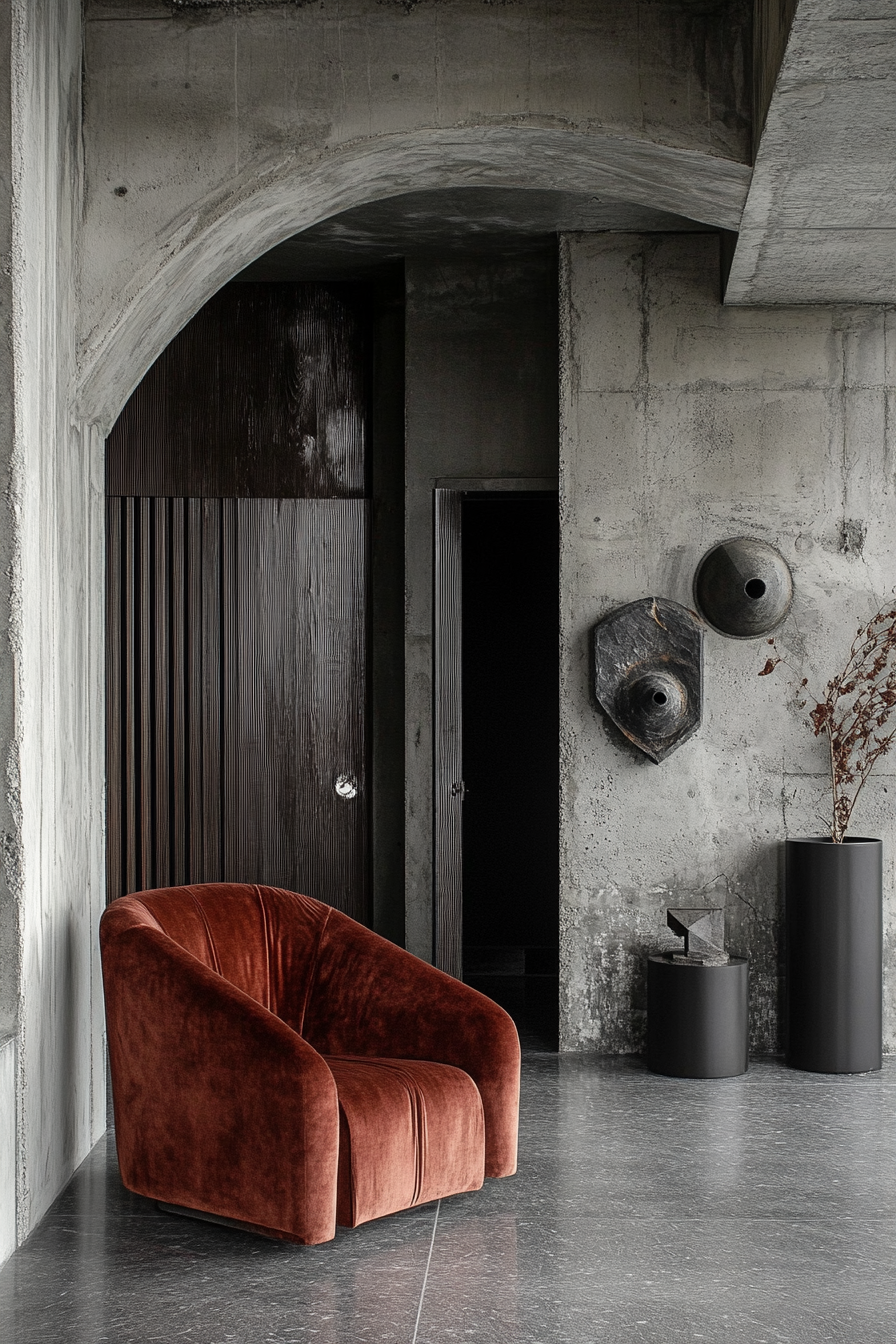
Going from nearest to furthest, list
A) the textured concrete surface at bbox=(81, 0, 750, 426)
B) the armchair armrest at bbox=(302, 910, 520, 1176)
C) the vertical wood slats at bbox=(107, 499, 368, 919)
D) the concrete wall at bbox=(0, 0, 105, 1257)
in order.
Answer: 1. the concrete wall at bbox=(0, 0, 105, 1257)
2. the armchair armrest at bbox=(302, 910, 520, 1176)
3. the textured concrete surface at bbox=(81, 0, 750, 426)
4. the vertical wood slats at bbox=(107, 499, 368, 919)

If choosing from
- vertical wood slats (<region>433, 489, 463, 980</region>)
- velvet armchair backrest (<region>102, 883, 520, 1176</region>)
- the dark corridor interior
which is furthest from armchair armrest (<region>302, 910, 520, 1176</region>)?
the dark corridor interior

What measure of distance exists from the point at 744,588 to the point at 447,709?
130 cm

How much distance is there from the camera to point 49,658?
3.27 meters

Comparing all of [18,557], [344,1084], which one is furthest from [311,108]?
[344,1084]

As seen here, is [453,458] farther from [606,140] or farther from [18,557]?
[18,557]

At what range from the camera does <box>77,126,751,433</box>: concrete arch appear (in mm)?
3535

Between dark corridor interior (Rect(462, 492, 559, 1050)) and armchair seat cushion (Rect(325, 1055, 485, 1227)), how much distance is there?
3.42m

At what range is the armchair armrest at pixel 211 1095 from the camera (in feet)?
9.11

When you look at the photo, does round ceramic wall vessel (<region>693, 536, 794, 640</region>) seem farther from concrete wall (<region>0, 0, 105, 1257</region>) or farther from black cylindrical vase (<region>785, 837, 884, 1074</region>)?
concrete wall (<region>0, 0, 105, 1257</region>)

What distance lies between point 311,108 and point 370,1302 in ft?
10.1

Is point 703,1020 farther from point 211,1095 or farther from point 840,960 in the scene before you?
point 211,1095

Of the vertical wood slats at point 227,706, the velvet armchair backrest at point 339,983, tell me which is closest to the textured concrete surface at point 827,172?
the vertical wood slats at point 227,706

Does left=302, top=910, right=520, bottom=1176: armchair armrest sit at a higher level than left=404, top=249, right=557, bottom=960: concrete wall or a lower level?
lower

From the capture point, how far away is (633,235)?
15.5ft
